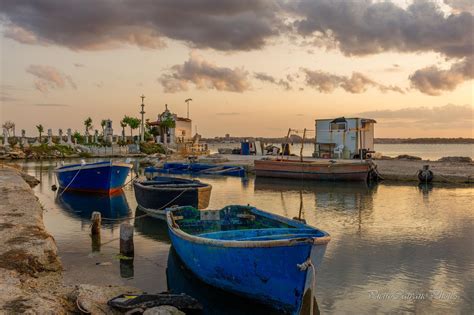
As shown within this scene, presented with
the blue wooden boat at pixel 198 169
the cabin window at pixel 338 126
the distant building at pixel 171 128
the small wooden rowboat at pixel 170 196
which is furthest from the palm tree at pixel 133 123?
the small wooden rowboat at pixel 170 196

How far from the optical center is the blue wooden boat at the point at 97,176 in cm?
2911

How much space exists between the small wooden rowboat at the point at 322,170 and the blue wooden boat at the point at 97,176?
15447 mm

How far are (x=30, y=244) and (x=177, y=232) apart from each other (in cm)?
406

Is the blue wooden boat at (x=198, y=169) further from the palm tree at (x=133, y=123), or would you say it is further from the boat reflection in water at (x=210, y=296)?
the palm tree at (x=133, y=123)

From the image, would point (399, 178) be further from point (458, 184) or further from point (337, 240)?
point (337, 240)

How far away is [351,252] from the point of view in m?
15.0

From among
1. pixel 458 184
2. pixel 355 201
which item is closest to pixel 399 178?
pixel 458 184

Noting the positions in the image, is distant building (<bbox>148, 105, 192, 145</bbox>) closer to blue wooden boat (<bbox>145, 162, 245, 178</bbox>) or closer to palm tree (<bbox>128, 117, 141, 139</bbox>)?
palm tree (<bbox>128, 117, 141, 139</bbox>)

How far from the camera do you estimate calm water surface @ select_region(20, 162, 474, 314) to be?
10648 mm

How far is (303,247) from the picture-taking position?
328 inches

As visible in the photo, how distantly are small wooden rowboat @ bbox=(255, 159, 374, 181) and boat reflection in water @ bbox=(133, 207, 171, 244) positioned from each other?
20.3m

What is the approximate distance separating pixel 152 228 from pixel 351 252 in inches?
335

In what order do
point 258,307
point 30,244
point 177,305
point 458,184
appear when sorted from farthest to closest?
point 458,184 → point 30,244 → point 258,307 → point 177,305

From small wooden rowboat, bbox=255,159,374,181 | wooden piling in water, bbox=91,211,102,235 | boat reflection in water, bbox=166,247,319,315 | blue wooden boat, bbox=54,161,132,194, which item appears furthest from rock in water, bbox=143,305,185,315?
small wooden rowboat, bbox=255,159,374,181
